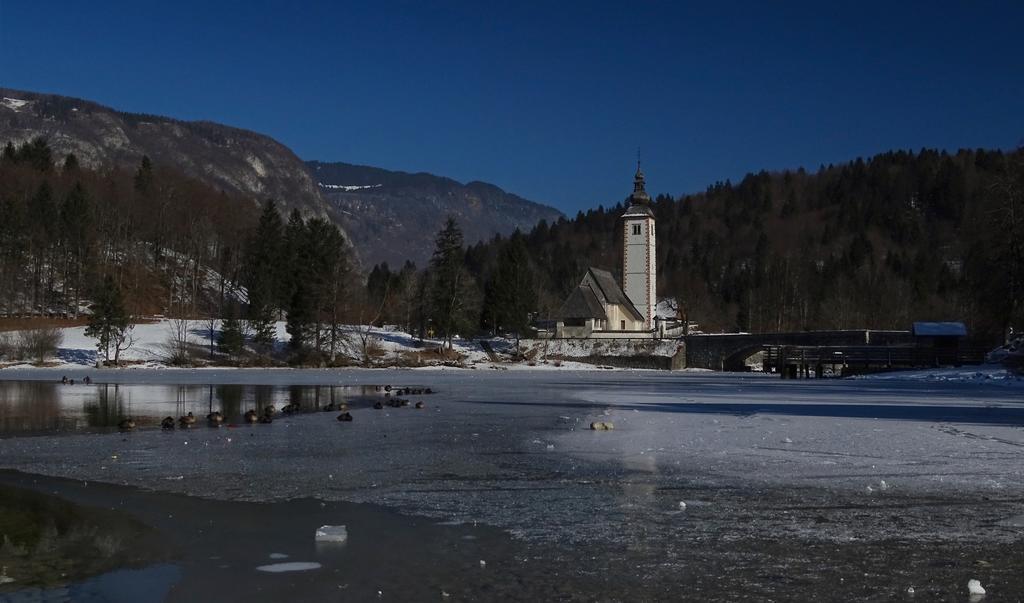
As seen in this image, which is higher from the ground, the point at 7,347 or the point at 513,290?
the point at 513,290

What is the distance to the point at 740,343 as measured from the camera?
92688 mm

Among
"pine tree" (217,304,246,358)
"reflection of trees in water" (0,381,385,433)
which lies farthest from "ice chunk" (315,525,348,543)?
"pine tree" (217,304,246,358)

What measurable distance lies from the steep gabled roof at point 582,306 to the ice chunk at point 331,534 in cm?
9278

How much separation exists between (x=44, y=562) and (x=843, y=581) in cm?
748

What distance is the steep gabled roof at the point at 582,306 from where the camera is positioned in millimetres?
103000

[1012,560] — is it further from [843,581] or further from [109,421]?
[109,421]

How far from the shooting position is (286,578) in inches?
332

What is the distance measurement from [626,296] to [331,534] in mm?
104307

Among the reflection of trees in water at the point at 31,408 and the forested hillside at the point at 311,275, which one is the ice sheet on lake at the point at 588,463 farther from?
the forested hillside at the point at 311,275

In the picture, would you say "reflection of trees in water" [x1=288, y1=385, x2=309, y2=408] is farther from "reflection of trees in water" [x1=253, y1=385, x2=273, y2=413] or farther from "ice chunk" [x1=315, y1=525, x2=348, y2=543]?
"ice chunk" [x1=315, y1=525, x2=348, y2=543]

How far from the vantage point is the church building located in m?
103

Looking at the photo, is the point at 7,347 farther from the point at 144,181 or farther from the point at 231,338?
the point at 144,181

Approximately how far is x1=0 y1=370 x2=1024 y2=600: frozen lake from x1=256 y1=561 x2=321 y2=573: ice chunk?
2118 millimetres

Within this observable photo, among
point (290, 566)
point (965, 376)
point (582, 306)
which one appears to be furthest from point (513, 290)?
point (290, 566)
